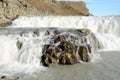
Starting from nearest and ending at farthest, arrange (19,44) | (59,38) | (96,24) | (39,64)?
(39,64) → (59,38) → (19,44) → (96,24)

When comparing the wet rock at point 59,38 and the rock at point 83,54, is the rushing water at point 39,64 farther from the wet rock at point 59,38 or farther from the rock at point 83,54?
the wet rock at point 59,38

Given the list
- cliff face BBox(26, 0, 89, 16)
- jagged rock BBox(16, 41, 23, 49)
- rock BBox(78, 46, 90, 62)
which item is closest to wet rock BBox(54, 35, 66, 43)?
rock BBox(78, 46, 90, 62)

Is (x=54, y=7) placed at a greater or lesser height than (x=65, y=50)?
greater

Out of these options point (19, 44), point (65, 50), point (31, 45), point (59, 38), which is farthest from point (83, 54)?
point (19, 44)

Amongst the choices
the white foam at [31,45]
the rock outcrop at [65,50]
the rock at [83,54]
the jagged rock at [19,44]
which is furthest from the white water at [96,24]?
the jagged rock at [19,44]

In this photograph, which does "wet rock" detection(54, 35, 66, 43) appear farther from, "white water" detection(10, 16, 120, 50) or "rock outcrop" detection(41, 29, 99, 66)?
"white water" detection(10, 16, 120, 50)

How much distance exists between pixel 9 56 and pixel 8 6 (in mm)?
23495

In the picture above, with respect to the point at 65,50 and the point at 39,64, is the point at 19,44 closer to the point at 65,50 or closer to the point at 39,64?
the point at 39,64

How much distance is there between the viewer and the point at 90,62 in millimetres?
16250

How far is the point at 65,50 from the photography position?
52.9ft

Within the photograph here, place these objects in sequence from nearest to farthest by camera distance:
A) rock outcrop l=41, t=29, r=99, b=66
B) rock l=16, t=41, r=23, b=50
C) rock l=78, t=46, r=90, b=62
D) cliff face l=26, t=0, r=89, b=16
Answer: rock outcrop l=41, t=29, r=99, b=66 < rock l=78, t=46, r=90, b=62 < rock l=16, t=41, r=23, b=50 < cliff face l=26, t=0, r=89, b=16

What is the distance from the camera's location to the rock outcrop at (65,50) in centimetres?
1583

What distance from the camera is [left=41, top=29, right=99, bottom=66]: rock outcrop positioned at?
15828mm

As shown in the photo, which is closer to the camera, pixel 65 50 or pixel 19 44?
pixel 65 50
